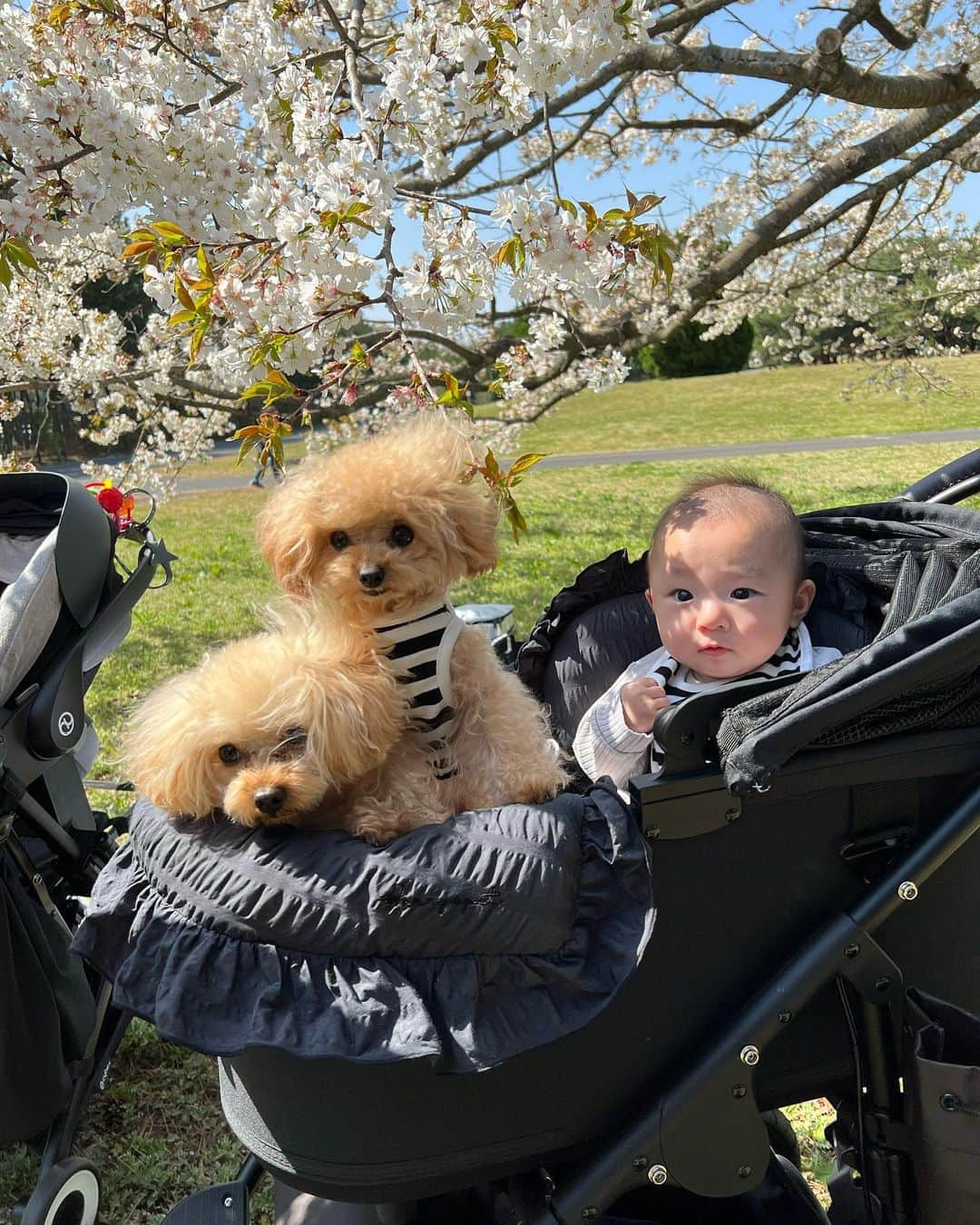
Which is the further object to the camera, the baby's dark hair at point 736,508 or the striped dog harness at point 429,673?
the baby's dark hair at point 736,508

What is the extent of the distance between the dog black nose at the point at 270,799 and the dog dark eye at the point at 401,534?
48cm

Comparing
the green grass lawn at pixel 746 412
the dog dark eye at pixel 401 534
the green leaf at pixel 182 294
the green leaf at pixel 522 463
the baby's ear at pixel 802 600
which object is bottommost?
the green grass lawn at pixel 746 412

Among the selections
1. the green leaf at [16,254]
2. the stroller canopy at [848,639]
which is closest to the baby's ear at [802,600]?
the stroller canopy at [848,639]

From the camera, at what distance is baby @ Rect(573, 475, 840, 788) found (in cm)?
180

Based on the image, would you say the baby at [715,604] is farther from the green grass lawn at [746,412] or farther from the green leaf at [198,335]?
the green grass lawn at [746,412]

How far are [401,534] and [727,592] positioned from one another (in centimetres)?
61

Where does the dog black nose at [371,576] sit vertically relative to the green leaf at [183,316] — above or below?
below

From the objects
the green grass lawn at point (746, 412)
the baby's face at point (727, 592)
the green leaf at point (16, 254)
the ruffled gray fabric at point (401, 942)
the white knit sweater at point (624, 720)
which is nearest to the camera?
the ruffled gray fabric at point (401, 942)

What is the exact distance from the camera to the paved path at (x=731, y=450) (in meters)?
15.1

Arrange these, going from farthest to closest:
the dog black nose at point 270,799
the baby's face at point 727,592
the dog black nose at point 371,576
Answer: the baby's face at point 727,592
the dog black nose at point 371,576
the dog black nose at point 270,799

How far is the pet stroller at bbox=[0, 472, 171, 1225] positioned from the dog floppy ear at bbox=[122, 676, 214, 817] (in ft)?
1.37

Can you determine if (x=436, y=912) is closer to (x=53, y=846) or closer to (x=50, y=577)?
(x=50, y=577)

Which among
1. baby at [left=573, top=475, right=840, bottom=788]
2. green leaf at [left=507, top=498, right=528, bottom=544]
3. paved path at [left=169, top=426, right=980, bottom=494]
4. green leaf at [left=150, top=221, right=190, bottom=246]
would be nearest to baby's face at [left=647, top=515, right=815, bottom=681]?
baby at [left=573, top=475, right=840, bottom=788]

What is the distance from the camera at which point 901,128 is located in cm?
441
